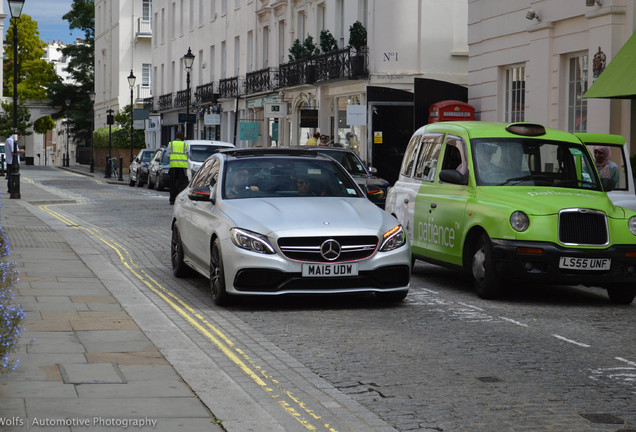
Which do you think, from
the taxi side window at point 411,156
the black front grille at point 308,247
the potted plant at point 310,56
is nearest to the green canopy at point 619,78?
the taxi side window at point 411,156

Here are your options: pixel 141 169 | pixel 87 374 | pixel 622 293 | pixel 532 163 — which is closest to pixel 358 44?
pixel 141 169

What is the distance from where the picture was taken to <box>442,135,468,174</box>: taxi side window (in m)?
12.6

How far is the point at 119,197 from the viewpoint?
113ft

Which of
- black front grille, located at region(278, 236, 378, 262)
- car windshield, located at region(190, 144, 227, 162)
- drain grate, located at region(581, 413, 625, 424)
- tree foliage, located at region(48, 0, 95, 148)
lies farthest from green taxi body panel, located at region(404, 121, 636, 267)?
tree foliage, located at region(48, 0, 95, 148)

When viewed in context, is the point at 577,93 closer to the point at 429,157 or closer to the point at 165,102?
the point at 429,157

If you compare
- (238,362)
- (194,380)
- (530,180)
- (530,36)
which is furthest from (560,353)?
(530,36)

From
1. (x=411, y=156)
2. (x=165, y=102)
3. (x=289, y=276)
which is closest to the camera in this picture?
(x=289, y=276)

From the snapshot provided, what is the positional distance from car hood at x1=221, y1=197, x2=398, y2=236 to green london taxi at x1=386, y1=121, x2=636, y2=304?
125cm

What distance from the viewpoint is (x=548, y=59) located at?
2325 centimetres

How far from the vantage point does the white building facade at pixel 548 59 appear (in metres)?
20.7

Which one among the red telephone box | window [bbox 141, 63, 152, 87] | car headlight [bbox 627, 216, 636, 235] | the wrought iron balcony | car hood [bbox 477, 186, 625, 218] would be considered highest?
window [bbox 141, 63, 152, 87]

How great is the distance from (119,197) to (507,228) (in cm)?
2462

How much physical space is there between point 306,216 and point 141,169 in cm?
3475

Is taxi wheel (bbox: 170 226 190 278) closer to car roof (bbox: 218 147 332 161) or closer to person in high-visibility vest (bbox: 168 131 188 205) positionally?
car roof (bbox: 218 147 332 161)
